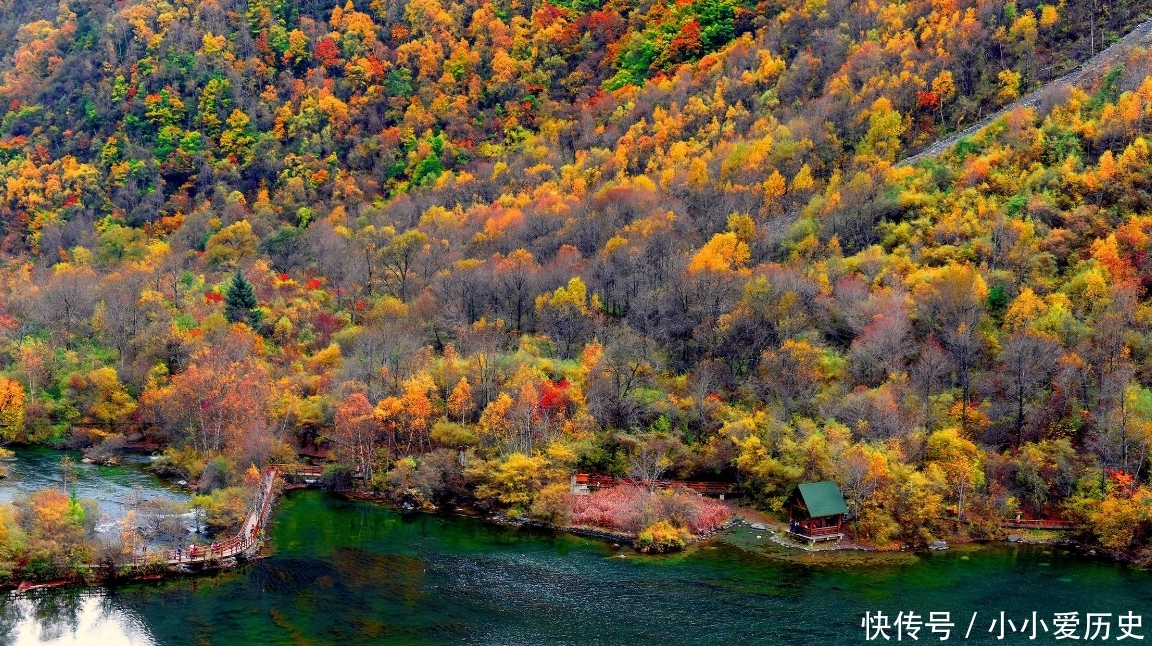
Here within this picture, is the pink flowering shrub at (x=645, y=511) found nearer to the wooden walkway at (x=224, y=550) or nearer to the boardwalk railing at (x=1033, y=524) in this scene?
the boardwalk railing at (x=1033, y=524)

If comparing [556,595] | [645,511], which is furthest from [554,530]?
[556,595]

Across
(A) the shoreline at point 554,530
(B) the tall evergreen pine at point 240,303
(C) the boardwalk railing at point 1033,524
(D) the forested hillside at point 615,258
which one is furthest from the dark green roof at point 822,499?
(B) the tall evergreen pine at point 240,303

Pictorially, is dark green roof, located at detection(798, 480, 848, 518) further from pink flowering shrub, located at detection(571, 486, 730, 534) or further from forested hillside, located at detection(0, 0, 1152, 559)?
pink flowering shrub, located at detection(571, 486, 730, 534)

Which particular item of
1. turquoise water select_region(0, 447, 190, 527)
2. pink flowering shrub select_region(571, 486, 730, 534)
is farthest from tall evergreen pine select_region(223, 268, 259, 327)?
pink flowering shrub select_region(571, 486, 730, 534)

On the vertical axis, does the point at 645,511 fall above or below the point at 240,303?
below

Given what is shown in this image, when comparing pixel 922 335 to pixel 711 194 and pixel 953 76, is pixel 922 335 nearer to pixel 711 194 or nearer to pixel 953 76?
pixel 711 194

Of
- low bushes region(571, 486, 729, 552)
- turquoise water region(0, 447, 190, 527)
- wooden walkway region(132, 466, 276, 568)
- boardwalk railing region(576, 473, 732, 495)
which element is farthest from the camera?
boardwalk railing region(576, 473, 732, 495)

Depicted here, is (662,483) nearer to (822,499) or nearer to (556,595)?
(822,499)
